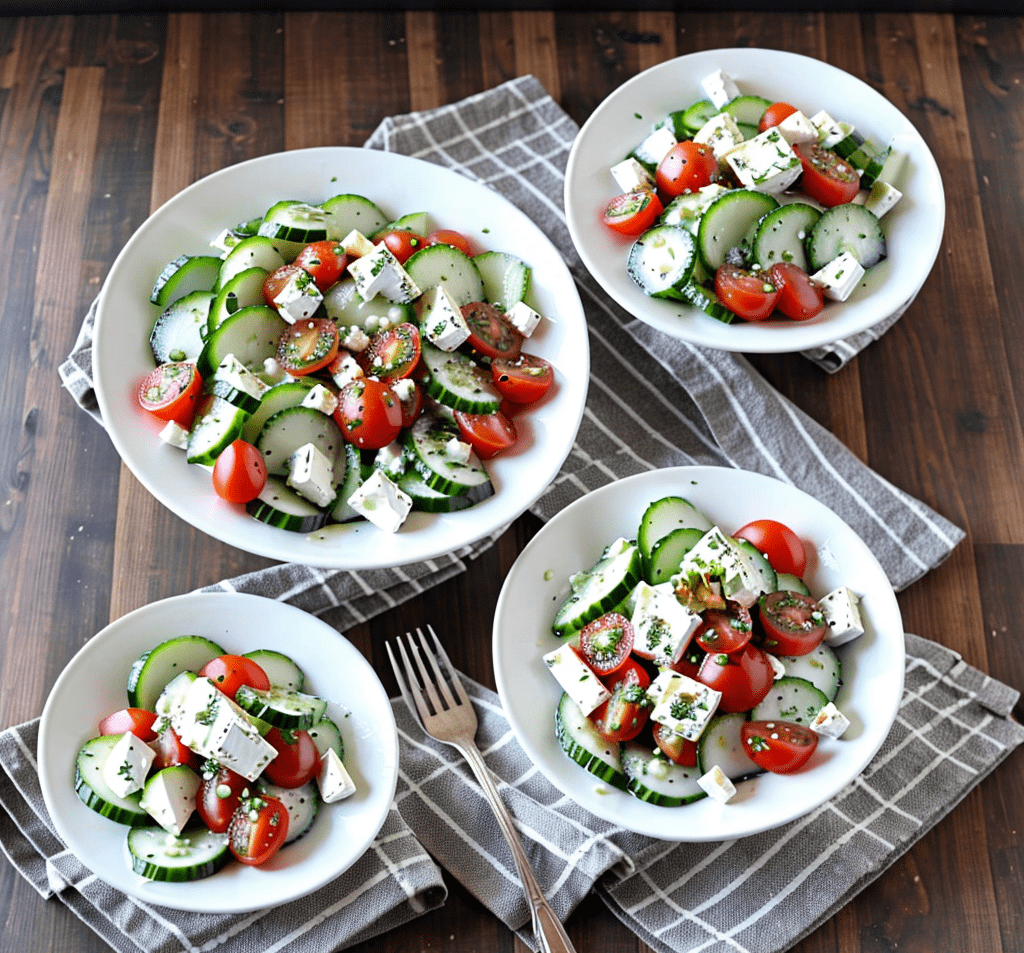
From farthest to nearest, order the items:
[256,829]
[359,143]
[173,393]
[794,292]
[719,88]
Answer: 1. [359,143]
2. [719,88]
3. [794,292]
4. [173,393]
5. [256,829]

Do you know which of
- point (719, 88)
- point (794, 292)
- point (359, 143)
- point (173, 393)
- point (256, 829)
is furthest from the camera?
point (359, 143)

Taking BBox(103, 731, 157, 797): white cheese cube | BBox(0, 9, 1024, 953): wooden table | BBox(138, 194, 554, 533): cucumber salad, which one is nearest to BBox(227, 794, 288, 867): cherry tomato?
BBox(103, 731, 157, 797): white cheese cube

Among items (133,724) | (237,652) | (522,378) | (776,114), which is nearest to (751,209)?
(776,114)

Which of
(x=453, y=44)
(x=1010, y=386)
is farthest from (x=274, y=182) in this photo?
(x=1010, y=386)

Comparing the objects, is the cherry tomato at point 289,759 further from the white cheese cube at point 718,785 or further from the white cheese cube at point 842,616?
the white cheese cube at point 842,616

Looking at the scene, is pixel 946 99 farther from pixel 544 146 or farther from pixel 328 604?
pixel 328 604

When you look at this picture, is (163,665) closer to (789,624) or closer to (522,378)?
(522,378)

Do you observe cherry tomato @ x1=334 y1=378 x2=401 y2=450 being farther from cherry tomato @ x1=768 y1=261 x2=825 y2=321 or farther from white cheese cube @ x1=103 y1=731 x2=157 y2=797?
cherry tomato @ x1=768 y1=261 x2=825 y2=321

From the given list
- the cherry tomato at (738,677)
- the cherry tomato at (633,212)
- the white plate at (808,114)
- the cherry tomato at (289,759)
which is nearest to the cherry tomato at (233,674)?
the cherry tomato at (289,759)
